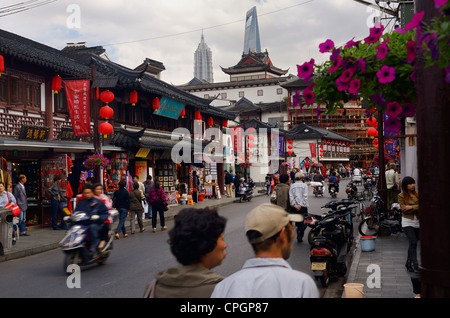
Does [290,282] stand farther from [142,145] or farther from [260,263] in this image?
[142,145]

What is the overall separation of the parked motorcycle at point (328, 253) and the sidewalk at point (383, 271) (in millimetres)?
294

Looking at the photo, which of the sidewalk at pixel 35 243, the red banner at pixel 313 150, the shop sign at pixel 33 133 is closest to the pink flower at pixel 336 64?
the sidewalk at pixel 35 243

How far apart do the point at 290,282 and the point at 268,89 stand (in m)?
76.5

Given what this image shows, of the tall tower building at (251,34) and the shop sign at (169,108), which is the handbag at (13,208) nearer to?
the shop sign at (169,108)

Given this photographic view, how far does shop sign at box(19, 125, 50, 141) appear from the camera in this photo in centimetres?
1582

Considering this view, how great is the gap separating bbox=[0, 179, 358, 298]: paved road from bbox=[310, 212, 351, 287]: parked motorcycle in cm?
24

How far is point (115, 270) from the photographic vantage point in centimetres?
1000

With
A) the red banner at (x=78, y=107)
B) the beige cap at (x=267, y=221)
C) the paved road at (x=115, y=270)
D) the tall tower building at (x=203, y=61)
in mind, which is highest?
the tall tower building at (x=203, y=61)

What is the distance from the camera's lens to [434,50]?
2797 millimetres

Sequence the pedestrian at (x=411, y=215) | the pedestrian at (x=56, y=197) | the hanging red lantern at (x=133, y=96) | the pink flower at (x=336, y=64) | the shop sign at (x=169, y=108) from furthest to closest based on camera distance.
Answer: the shop sign at (x=169, y=108), the hanging red lantern at (x=133, y=96), the pedestrian at (x=56, y=197), the pedestrian at (x=411, y=215), the pink flower at (x=336, y=64)

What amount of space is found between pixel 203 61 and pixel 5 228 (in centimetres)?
18106

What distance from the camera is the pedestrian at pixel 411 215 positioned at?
8469 mm

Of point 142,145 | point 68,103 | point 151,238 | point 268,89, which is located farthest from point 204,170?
point 268,89

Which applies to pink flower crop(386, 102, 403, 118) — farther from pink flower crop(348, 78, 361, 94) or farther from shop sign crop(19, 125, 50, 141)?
shop sign crop(19, 125, 50, 141)
